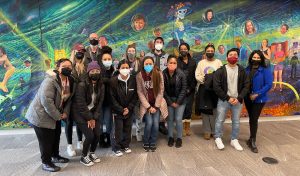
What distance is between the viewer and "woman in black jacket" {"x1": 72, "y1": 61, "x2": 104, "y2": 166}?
3.13 m

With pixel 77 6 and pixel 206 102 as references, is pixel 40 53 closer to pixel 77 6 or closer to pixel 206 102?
pixel 77 6

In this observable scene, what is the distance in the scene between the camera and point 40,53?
4.36 metres

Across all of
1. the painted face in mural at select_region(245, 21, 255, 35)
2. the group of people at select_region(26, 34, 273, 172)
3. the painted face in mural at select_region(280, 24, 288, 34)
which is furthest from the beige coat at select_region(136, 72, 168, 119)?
the painted face in mural at select_region(280, 24, 288, 34)

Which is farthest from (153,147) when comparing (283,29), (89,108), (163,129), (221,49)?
(283,29)

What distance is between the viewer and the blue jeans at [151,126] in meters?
3.62

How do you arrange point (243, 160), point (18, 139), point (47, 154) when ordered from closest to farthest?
point (47, 154) → point (243, 160) → point (18, 139)

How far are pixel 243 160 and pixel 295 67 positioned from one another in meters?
2.66

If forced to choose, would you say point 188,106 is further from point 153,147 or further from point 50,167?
point 50,167

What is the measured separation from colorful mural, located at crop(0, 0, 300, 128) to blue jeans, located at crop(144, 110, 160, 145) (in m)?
1.46

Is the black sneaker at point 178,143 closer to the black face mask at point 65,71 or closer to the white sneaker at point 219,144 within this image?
the white sneaker at point 219,144

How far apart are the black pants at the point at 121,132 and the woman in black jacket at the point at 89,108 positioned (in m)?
0.29

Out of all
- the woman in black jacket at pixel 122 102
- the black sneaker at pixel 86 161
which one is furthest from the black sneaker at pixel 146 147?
the black sneaker at pixel 86 161

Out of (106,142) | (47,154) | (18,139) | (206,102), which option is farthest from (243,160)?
(18,139)

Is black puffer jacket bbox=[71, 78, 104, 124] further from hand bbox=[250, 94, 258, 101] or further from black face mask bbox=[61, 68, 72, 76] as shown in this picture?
hand bbox=[250, 94, 258, 101]
